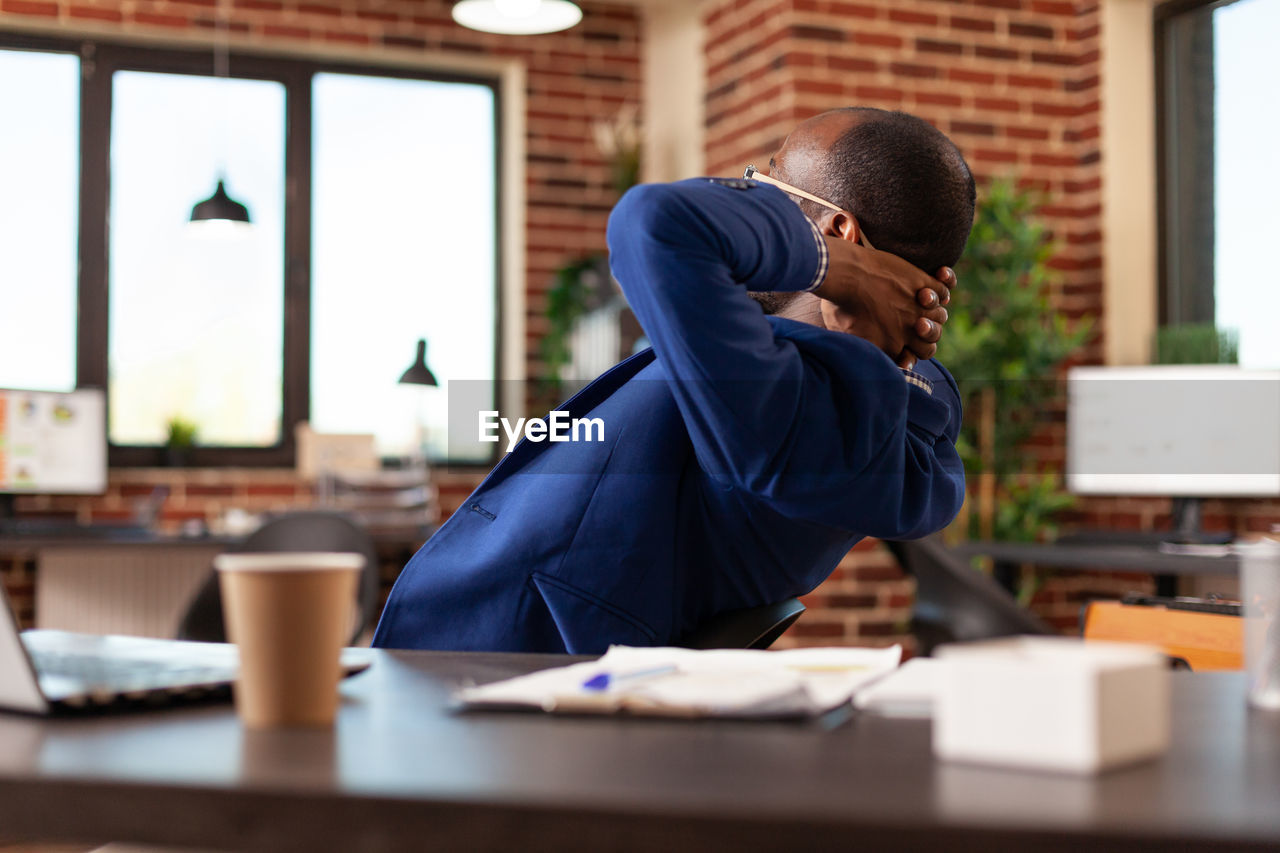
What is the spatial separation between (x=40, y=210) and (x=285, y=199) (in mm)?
928

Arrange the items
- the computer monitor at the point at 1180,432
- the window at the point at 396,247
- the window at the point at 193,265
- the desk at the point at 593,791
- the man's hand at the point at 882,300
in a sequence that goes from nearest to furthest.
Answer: the desk at the point at 593,791
the man's hand at the point at 882,300
the computer monitor at the point at 1180,432
the window at the point at 193,265
the window at the point at 396,247

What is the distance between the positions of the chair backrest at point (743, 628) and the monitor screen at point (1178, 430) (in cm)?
273

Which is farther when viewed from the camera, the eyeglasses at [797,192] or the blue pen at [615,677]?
the eyeglasses at [797,192]

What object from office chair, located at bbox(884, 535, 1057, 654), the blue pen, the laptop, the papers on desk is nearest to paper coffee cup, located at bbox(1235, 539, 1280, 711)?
the papers on desk

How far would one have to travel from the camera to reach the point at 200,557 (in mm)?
4488

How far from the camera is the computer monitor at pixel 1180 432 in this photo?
3590 mm

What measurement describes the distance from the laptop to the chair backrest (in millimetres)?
A: 370

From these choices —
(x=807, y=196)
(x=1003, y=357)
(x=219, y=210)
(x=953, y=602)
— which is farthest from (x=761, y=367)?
(x=219, y=210)

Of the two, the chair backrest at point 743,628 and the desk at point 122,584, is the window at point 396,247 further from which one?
the chair backrest at point 743,628

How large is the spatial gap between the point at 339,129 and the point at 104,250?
1.07 m

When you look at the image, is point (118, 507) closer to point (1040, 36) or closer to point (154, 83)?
point (154, 83)

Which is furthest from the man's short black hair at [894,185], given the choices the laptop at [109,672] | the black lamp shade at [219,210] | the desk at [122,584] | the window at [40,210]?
the window at [40,210]

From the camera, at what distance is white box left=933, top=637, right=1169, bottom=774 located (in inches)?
21.2

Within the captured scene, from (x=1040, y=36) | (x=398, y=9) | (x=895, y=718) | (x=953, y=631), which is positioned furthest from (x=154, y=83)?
(x=895, y=718)
